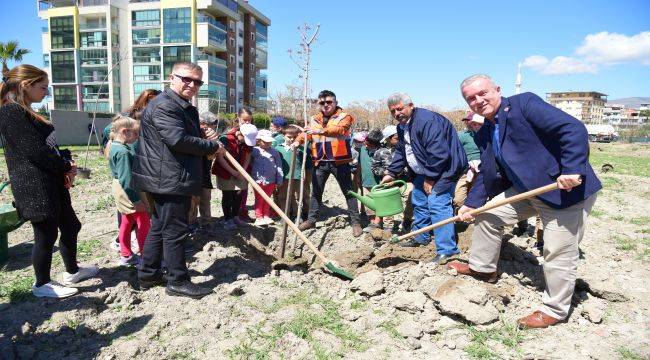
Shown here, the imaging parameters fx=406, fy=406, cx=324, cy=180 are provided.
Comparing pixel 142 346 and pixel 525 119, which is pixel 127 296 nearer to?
pixel 142 346

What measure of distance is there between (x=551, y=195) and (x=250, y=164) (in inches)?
156

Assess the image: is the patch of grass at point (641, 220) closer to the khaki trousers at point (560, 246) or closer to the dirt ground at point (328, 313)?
the dirt ground at point (328, 313)

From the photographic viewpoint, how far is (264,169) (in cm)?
580

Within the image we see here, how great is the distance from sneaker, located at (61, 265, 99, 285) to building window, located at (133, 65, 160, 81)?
44.0 m

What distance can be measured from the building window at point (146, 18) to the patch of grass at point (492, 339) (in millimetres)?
47129

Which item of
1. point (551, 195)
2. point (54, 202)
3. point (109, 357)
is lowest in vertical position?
point (109, 357)

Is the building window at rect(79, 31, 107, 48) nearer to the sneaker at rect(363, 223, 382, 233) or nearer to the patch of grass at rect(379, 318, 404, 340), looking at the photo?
the sneaker at rect(363, 223, 382, 233)

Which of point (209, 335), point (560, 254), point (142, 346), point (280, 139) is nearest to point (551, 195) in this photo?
point (560, 254)

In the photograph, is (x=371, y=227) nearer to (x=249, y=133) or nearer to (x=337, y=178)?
(x=337, y=178)

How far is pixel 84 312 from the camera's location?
3143 mm

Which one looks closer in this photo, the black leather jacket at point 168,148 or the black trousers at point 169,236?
the black leather jacket at point 168,148

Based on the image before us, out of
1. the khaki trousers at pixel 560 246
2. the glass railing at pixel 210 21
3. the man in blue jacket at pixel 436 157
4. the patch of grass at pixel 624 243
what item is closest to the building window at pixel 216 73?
the glass railing at pixel 210 21

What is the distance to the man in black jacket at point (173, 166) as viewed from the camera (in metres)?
3.21

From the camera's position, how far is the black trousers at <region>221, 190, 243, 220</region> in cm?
565
